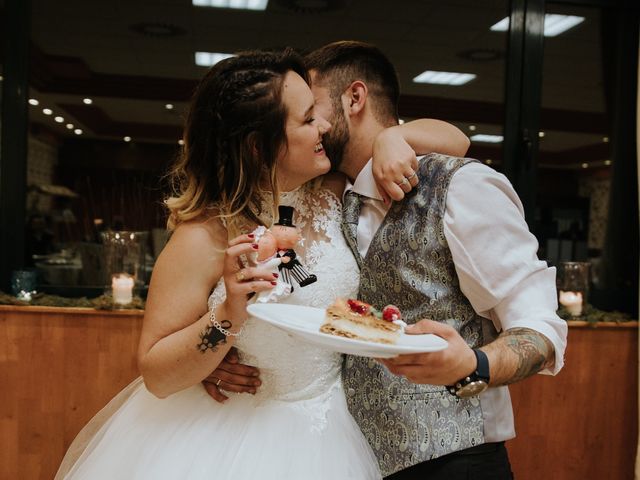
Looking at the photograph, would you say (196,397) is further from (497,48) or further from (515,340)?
(497,48)

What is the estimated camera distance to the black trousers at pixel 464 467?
1343 mm

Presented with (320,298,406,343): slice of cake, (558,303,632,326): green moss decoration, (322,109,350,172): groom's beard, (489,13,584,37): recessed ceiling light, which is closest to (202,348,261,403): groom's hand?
(320,298,406,343): slice of cake

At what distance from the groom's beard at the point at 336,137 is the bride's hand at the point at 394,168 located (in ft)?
0.66

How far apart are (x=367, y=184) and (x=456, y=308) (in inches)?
16.0

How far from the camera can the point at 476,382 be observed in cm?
110

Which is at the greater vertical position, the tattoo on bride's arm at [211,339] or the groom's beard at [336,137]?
the groom's beard at [336,137]

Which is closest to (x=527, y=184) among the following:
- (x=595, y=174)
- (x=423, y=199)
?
(x=595, y=174)

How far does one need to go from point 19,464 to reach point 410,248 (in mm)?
2324

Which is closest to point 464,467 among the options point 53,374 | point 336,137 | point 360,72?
→ point 336,137

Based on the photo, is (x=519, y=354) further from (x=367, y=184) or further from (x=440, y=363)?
(x=367, y=184)

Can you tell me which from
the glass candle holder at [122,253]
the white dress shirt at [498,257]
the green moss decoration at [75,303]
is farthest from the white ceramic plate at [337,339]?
the glass candle holder at [122,253]

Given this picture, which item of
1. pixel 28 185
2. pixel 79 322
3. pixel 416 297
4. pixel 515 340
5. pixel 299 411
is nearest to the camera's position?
pixel 515 340

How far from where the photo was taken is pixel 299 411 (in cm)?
155

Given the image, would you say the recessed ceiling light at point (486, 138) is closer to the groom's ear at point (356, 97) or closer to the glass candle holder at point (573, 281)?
the glass candle holder at point (573, 281)
